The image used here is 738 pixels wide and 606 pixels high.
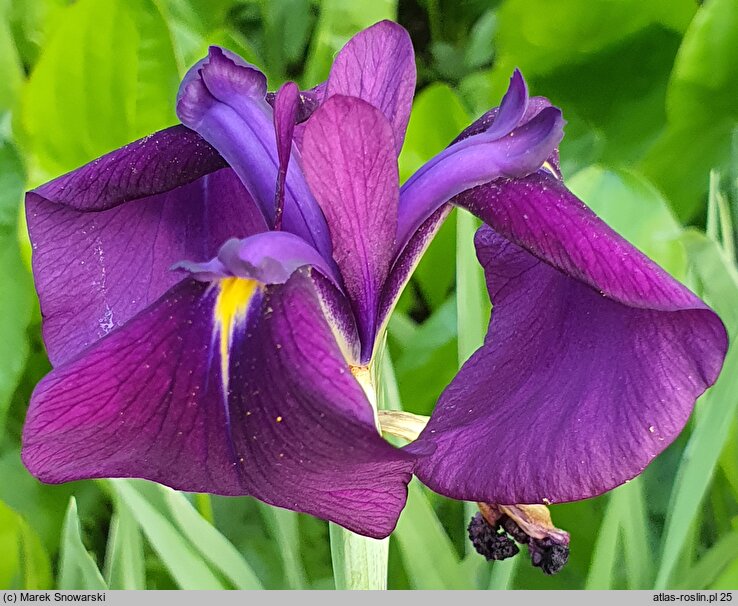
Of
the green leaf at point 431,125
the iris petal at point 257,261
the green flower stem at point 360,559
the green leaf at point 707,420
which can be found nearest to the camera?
the iris petal at point 257,261

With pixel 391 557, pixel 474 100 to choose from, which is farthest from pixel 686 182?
pixel 391 557

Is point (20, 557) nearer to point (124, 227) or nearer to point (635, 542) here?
point (124, 227)

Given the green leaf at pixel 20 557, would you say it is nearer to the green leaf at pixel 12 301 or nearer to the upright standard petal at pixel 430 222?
the green leaf at pixel 12 301

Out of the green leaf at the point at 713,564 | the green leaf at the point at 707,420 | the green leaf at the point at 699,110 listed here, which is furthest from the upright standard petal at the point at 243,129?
the green leaf at the point at 699,110

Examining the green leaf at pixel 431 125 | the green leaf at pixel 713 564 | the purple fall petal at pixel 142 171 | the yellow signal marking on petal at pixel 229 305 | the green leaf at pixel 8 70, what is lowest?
the green leaf at pixel 713 564

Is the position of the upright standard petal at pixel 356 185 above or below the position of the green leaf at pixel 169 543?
above

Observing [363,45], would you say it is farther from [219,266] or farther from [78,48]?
[78,48]

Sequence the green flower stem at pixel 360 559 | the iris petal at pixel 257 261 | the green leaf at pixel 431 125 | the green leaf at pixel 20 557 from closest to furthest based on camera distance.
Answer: the iris petal at pixel 257 261
the green flower stem at pixel 360 559
the green leaf at pixel 20 557
the green leaf at pixel 431 125

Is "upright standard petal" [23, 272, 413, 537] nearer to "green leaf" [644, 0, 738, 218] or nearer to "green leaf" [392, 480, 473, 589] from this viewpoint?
"green leaf" [392, 480, 473, 589]
